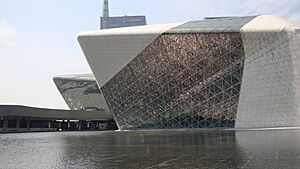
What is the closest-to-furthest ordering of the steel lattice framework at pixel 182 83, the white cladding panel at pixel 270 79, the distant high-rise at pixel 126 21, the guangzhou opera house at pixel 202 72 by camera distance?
1. the white cladding panel at pixel 270 79
2. the guangzhou opera house at pixel 202 72
3. the steel lattice framework at pixel 182 83
4. the distant high-rise at pixel 126 21

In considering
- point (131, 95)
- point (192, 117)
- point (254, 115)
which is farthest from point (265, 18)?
point (131, 95)

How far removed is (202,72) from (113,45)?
1129cm

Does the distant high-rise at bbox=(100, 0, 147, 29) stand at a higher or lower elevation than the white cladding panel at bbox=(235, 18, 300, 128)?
higher

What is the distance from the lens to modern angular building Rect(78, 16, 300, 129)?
30927 mm

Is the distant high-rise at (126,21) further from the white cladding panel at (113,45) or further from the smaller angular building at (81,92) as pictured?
the white cladding panel at (113,45)

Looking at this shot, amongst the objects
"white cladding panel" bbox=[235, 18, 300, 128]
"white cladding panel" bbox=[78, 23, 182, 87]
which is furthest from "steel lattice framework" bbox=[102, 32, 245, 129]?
"white cladding panel" bbox=[235, 18, 300, 128]

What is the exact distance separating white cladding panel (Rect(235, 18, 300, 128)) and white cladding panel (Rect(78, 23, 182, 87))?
9480mm

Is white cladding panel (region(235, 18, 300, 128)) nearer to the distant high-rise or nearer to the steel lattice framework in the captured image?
the steel lattice framework

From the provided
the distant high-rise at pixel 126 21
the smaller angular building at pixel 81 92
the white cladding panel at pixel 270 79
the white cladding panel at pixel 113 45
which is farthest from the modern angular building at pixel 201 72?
the distant high-rise at pixel 126 21

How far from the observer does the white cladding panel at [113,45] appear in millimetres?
38347

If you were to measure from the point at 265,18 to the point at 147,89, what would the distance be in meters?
14.9

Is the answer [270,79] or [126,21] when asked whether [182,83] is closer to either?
[270,79]

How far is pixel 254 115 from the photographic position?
31953 mm

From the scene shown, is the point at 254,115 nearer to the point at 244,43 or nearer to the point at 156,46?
the point at 244,43
